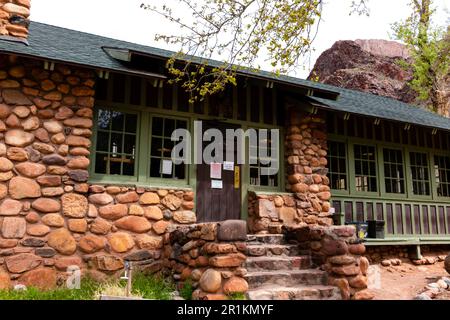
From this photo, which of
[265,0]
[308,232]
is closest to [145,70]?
[265,0]

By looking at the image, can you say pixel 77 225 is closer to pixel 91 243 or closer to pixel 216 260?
pixel 91 243

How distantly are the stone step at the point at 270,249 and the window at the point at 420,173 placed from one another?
5.11 m

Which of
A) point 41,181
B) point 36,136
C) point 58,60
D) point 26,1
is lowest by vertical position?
point 41,181

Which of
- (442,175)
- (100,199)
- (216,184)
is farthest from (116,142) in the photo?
(442,175)

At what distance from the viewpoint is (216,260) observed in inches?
195

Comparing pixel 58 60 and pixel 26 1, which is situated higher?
pixel 26 1

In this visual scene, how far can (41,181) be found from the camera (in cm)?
573

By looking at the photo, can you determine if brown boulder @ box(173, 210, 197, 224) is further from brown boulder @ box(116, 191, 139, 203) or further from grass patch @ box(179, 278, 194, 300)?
grass patch @ box(179, 278, 194, 300)

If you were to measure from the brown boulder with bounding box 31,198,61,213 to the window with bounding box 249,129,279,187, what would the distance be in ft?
11.8

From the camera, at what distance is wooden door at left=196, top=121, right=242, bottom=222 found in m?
7.31

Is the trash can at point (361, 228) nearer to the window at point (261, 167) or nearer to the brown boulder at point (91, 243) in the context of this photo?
the window at point (261, 167)
